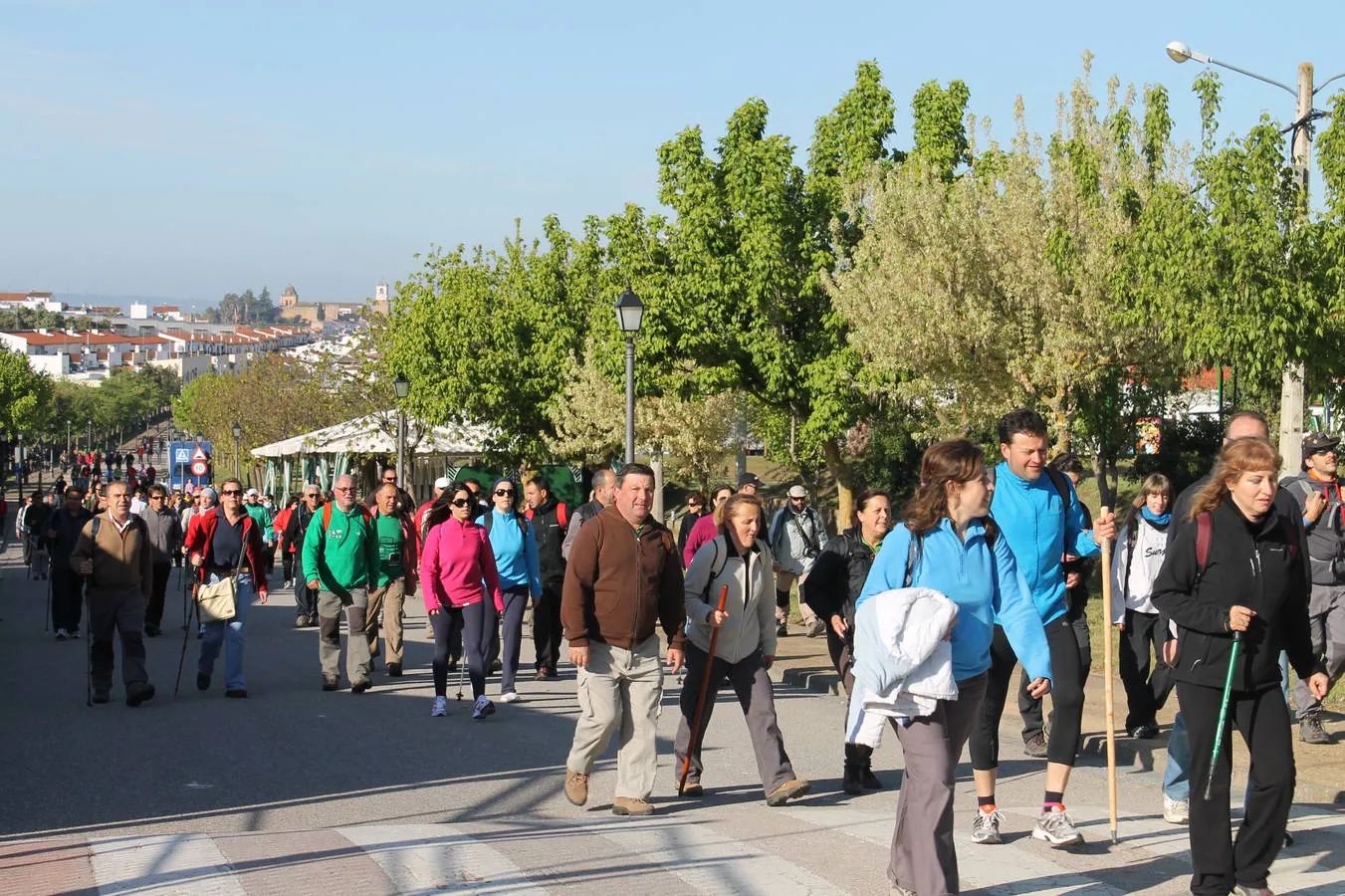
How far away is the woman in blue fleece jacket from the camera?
602cm

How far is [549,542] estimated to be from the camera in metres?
14.8

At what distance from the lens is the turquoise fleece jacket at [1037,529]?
7598mm

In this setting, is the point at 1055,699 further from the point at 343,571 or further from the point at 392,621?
the point at 392,621

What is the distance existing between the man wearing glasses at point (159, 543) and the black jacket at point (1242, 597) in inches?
517

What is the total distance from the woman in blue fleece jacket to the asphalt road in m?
0.73

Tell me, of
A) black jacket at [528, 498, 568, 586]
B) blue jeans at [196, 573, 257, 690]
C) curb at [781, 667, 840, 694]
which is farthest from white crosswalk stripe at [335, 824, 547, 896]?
black jacket at [528, 498, 568, 586]

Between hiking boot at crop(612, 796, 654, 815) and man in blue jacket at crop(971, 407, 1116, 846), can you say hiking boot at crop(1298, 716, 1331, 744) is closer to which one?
man in blue jacket at crop(971, 407, 1116, 846)

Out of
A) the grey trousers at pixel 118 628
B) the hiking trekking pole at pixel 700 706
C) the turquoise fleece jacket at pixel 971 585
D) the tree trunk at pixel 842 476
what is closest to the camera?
the turquoise fleece jacket at pixel 971 585

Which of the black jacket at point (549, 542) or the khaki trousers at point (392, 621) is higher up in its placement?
the black jacket at point (549, 542)

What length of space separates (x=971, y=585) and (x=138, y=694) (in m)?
8.64

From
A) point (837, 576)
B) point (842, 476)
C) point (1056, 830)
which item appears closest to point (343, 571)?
point (837, 576)

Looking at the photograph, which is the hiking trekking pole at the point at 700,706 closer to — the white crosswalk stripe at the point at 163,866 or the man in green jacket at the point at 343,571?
the white crosswalk stripe at the point at 163,866

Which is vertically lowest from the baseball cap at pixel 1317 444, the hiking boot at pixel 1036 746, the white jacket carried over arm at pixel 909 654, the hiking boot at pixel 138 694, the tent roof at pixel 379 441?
the hiking boot at pixel 1036 746

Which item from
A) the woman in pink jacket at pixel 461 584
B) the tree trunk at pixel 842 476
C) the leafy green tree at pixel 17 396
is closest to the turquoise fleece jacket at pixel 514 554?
the woman in pink jacket at pixel 461 584
